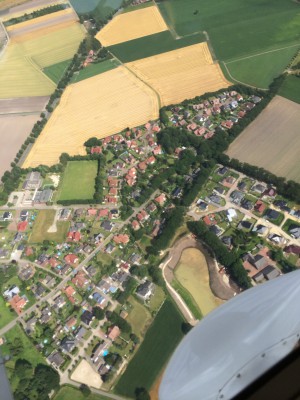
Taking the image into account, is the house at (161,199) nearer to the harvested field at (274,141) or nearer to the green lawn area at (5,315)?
the harvested field at (274,141)

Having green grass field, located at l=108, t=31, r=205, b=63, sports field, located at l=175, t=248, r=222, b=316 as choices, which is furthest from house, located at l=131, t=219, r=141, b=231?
green grass field, located at l=108, t=31, r=205, b=63

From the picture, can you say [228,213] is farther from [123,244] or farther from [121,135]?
[121,135]

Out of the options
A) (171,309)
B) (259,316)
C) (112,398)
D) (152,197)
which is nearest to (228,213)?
(152,197)

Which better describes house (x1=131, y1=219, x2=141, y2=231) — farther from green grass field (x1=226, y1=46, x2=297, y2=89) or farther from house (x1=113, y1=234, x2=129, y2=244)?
green grass field (x1=226, y1=46, x2=297, y2=89)

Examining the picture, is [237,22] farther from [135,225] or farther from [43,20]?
[135,225]

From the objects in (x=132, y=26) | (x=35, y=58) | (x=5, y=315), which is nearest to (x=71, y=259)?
(x=5, y=315)

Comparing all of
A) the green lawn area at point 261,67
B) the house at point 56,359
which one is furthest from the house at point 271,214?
the house at point 56,359
